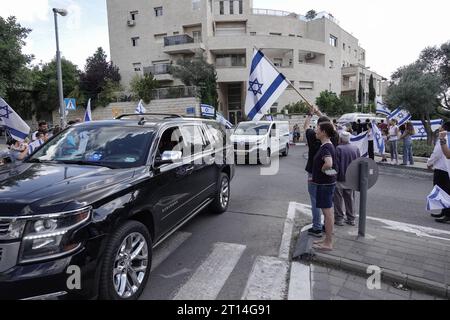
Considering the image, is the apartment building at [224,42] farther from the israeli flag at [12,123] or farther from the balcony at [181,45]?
the israeli flag at [12,123]

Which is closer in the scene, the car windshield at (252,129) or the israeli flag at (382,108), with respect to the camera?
the car windshield at (252,129)

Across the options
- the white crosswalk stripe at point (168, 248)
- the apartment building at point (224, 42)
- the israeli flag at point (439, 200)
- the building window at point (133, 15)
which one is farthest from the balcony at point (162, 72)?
the israeli flag at point (439, 200)

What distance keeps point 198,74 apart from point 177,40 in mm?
6266

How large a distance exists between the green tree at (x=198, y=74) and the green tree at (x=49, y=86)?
41.4ft

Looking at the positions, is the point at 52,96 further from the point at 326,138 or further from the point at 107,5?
the point at 326,138

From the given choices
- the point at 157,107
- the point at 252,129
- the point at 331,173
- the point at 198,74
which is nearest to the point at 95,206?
the point at 331,173

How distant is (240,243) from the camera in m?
4.68

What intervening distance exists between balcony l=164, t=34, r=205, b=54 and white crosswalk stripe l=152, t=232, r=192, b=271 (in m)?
32.7

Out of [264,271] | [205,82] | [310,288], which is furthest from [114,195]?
[205,82]

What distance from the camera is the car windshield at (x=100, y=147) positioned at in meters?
3.68
